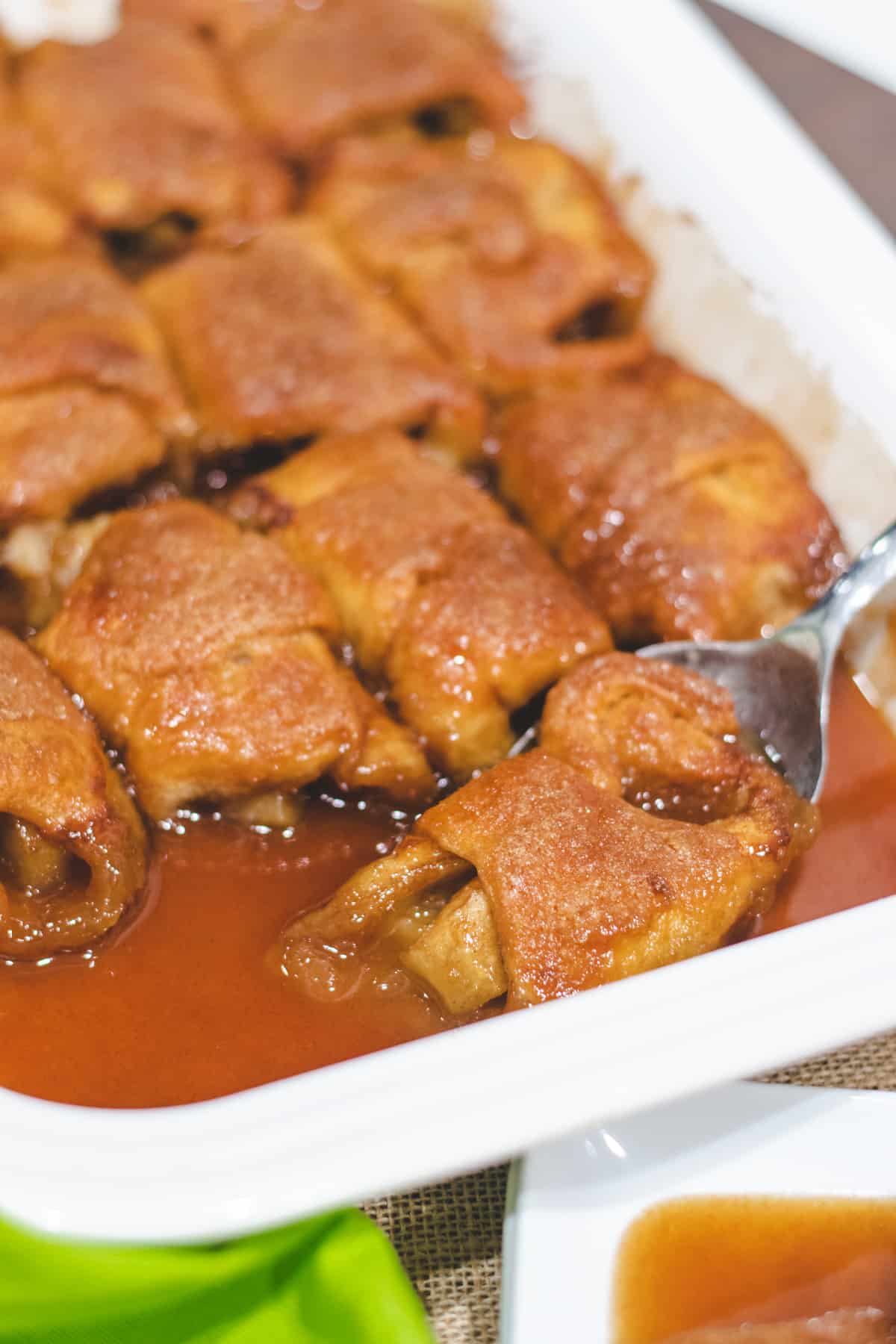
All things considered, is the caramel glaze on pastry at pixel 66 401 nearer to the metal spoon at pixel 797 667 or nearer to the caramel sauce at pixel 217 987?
the caramel sauce at pixel 217 987

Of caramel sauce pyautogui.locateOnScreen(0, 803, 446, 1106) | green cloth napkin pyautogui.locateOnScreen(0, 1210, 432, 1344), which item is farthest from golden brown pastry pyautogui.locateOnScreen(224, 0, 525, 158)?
green cloth napkin pyautogui.locateOnScreen(0, 1210, 432, 1344)

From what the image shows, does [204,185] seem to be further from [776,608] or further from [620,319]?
[776,608]

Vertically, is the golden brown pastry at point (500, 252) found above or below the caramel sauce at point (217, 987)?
above

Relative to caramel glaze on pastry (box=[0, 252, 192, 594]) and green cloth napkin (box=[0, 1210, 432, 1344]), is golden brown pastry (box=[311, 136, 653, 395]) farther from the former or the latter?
green cloth napkin (box=[0, 1210, 432, 1344])

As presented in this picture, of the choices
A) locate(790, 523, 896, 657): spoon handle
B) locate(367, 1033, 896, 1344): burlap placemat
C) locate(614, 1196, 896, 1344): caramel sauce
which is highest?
locate(790, 523, 896, 657): spoon handle

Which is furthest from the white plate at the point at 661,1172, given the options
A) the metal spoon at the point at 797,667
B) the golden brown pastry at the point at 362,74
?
the golden brown pastry at the point at 362,74

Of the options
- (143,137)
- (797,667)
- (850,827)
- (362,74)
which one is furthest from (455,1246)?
(362,74)

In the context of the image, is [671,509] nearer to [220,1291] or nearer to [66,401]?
[66,401]

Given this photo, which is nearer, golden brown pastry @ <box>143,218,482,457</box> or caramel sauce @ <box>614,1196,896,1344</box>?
caramel sauce @ <box>614,1196,896,1344</box>
